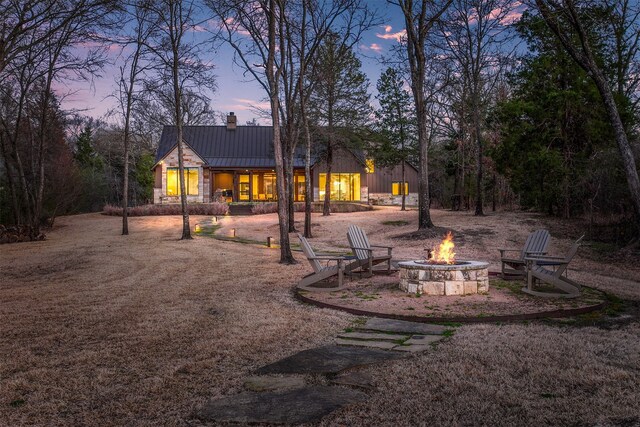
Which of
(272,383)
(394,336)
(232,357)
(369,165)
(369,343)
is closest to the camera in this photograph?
(272,383)

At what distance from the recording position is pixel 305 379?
179 inches

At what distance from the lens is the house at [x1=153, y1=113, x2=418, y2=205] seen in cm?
3644

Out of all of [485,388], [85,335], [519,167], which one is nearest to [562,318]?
[485,388]

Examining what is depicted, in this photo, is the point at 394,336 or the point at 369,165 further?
the point at 369,165

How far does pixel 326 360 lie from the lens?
5070mm

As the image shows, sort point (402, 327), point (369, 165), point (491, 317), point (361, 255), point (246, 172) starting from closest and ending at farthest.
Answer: point (402, 327), point (491, 317), point (361, 255), point (369, 165), point (246, 172)

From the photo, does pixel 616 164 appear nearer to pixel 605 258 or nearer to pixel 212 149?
pixel 605 258

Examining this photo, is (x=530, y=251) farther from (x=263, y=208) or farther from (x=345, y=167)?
(x=345, y=167)

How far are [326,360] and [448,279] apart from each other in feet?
12.5

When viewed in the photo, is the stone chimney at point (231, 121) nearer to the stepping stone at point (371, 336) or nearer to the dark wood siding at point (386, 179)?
the dark wood siding at point (386, 179)

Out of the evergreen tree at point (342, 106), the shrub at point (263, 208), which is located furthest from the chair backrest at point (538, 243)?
the shrub at point (263, 208)

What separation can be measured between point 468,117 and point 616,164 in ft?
42.6

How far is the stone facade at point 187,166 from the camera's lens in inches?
→ 1406

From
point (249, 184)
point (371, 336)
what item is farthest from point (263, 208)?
point (371, 336)
